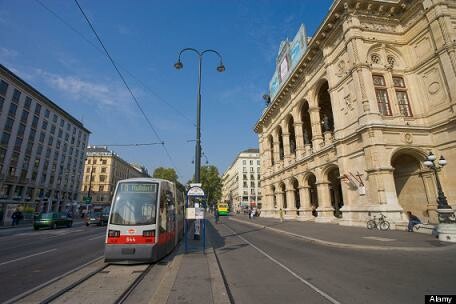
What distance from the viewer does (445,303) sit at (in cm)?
433

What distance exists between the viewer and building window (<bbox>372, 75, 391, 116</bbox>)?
62.8 feet

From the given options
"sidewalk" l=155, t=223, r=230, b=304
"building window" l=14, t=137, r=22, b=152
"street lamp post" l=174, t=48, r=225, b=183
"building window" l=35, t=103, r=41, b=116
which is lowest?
"sidewalk" l=155, t=223, r=230, b=304

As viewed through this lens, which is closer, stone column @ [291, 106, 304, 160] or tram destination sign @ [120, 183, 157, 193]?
tram destination sign @ [120, 183, 157, 193]

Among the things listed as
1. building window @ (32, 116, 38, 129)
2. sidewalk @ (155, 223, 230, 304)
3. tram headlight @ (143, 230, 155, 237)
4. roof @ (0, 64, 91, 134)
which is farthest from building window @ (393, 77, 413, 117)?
building window @ (32, 116, 38, 129)

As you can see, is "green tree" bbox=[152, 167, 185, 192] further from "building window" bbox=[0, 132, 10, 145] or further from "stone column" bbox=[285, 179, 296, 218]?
"stone column" bbox=[285, 179, 296, 218]

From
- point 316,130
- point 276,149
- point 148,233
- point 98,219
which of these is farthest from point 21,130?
point 148,233

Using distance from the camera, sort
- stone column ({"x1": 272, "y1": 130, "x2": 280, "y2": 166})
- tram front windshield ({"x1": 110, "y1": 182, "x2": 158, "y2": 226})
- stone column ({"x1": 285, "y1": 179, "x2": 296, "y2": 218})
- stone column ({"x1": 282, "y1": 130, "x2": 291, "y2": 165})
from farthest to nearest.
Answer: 1. stone column ({"x1": 272, "y1": 130, "x2": 280, "y2": 166})
2. stone column ({"x1": 282, "y1": 130, "x2": 291, "y2": 165})
3. stone column ({"x1": 285, "y1": 179, "x2": 296, "y2": 218})
4. tram front windshield ({"x1": 110, "y1": 182, "x2": 158, "y2": 226})

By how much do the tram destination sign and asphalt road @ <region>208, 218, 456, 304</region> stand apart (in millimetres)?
3497

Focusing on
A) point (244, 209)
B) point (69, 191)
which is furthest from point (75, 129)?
point (244, 209)

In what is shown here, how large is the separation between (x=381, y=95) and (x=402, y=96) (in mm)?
1902

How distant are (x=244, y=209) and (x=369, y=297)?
77654 mm

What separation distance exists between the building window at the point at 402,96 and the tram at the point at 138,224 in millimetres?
20239

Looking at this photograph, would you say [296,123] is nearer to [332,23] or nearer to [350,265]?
[332,23]

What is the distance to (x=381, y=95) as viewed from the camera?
19.6 metres
